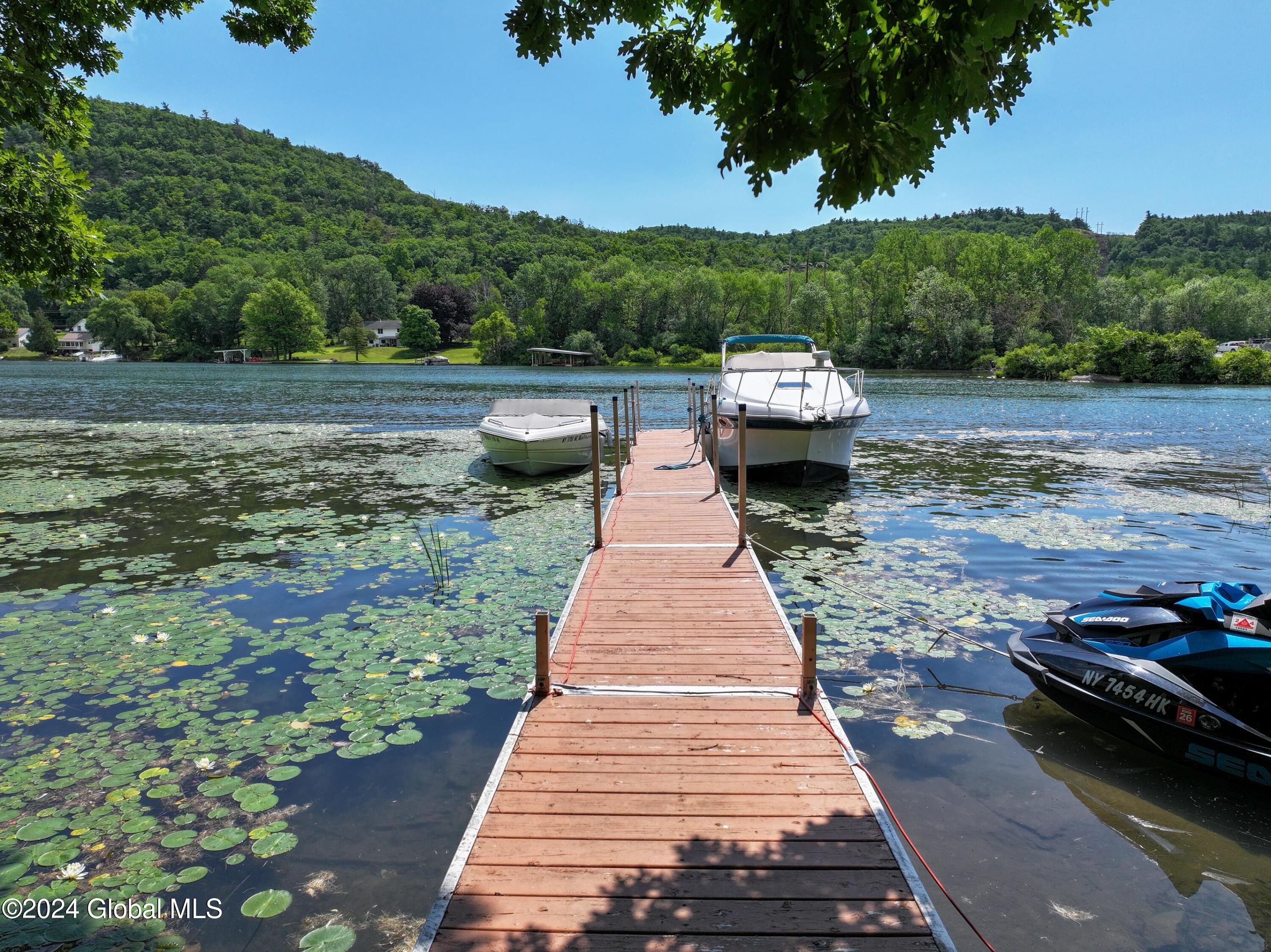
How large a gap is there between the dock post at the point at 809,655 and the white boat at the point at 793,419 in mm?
9190

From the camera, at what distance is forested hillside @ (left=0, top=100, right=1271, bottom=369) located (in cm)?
7794

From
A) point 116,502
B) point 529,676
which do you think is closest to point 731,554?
point 529,676

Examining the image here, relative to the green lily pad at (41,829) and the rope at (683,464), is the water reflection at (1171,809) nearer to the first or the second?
the green lily pad at (41,829)

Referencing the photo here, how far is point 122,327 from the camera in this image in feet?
312

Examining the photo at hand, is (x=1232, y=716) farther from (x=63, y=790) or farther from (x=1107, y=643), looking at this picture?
(x=63, y=790)

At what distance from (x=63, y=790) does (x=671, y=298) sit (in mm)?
96850

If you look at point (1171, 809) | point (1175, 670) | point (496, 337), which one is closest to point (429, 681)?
point (1171, 809)

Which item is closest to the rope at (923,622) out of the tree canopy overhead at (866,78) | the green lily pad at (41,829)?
the tree canopy overhead at (866,78)

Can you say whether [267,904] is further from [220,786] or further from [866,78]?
[866,78]

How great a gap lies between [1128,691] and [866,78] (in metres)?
4.14

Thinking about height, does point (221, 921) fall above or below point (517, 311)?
below

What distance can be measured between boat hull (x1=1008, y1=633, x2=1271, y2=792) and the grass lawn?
330 feet

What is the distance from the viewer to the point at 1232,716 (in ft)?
13.9

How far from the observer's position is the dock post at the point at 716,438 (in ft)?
38.7
